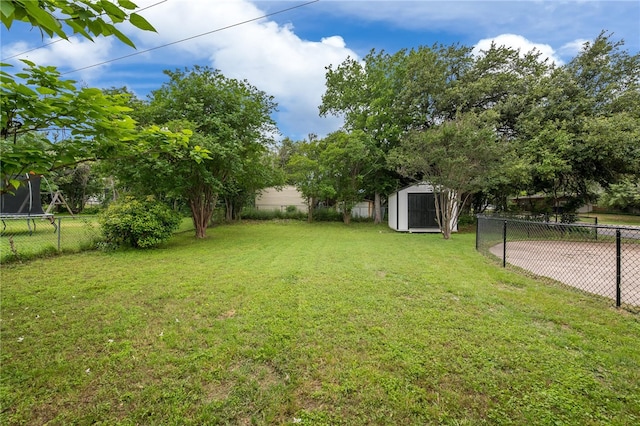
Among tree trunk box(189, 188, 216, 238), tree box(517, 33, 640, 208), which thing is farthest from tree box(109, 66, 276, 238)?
tree box(517, 33, 640, 208)

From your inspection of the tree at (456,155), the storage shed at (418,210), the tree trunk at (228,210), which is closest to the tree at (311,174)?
the storage shed at (418,210)

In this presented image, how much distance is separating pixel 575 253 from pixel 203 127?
10736 mm

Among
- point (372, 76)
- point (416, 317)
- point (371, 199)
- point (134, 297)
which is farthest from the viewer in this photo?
point (371, 199)

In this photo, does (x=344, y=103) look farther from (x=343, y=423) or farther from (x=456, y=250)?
(x=343, y=423)

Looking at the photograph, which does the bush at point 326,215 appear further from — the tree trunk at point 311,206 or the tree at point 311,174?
the tree at point 311,174

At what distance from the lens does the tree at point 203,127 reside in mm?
7578

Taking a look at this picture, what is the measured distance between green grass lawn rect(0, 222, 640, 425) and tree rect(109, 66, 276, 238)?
158 inches

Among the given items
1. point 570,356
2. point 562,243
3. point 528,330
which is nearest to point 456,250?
point 562,243

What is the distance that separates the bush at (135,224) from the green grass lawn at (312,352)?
248 centimetres

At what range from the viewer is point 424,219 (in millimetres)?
12281

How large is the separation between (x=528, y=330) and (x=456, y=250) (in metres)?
4.97

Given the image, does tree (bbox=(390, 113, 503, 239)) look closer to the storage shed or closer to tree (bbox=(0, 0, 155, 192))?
the storage shed

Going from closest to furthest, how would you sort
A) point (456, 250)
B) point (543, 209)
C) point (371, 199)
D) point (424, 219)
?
point (456, 250), point (424, 219), point (543, 209), point (371, 199)

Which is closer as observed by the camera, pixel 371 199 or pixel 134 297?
pixel 134 297
